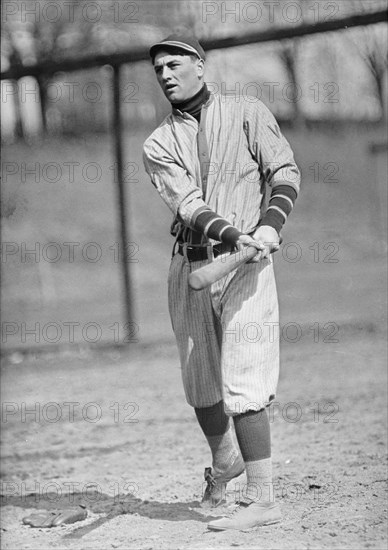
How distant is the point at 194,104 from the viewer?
2.90 metres

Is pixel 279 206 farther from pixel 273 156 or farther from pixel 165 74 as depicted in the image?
pixel 165 74

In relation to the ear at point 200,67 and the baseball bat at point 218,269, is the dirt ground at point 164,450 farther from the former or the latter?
the ear at point 200,67

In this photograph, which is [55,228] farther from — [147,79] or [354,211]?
[354,211]

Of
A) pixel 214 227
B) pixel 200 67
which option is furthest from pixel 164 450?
pixel 200 67

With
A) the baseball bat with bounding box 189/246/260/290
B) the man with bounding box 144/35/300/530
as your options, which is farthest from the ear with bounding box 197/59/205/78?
the baseball bat with bounding box 189/246/260/290

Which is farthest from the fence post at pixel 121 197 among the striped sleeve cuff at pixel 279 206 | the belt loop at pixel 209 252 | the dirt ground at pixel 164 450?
the striped sleeve cuff at pixel 279 206

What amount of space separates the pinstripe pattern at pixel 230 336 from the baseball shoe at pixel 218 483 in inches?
10.3

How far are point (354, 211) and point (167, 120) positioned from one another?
20.1 feet

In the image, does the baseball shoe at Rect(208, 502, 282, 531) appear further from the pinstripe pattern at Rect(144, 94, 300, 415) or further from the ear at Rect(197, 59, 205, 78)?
the ear at Rect(197, 59, 205, 78)

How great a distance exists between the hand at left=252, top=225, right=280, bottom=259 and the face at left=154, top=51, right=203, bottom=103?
1.70 ft

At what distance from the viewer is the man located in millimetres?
2730

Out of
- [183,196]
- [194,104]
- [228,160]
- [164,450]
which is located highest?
[194,104]

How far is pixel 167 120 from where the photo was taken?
117 inches

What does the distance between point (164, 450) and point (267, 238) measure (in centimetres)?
187
